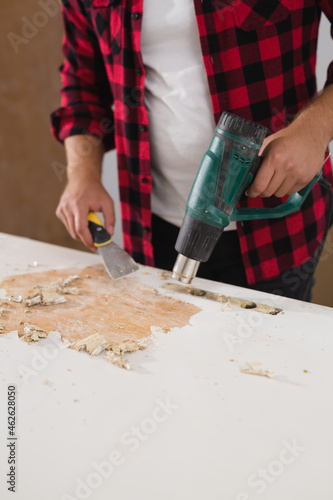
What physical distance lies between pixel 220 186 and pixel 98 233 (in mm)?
377

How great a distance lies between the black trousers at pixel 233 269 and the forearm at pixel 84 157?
207 mm

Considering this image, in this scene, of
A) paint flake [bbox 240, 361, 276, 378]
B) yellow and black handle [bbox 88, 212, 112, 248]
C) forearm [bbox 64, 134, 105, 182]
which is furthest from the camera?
forearm [bbox 64, 134, 105, 182]

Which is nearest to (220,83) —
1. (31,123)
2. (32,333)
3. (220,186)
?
(220,186)

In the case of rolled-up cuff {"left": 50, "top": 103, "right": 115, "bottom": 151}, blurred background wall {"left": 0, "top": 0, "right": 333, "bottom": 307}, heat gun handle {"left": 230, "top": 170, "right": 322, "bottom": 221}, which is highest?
heat gun handle {"left": 230, "top": 170, "right": 322, "bottom": 221}

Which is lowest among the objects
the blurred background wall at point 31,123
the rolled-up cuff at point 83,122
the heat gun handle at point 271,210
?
the blurred background wall at point 31,123

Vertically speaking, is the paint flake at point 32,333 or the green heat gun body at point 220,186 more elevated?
the green heat gun body at point 220,186

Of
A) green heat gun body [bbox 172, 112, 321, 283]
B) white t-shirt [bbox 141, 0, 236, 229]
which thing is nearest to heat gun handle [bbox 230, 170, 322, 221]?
green heat gun body [bbox 172, 112, 321, 283]

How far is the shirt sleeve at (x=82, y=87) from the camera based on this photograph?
1.25m

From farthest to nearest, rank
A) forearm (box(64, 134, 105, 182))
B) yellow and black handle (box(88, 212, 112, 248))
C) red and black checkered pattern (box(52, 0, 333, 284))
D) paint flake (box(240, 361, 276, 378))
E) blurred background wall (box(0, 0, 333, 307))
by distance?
blurred background wall (box(0, 0, 333, 307)) < forearm (box(64, 134, 105, 182)) < yellow and black handle (box(88, 212, 112, 248)) < red and black checkered pattern (box(52, 0, 333, 284)) < paint flake (box(240, 361, 276, 378))

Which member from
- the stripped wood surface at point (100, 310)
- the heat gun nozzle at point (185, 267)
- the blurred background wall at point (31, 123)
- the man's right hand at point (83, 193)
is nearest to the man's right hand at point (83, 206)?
the man's right hand at point (83, 193)

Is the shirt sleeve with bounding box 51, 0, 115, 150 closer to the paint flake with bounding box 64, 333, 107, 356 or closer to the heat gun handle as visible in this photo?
the heat gun handle

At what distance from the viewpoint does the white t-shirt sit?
1.00m

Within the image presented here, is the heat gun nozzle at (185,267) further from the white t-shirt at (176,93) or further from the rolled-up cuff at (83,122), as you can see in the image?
Answer: the rolled-up cuff at (83,122)

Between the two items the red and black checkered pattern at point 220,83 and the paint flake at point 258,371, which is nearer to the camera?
the paint flake at point 258,371
